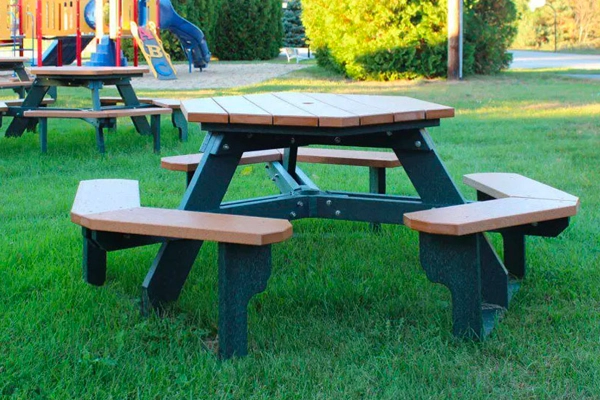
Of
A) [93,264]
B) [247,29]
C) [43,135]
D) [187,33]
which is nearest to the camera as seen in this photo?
[93,264]

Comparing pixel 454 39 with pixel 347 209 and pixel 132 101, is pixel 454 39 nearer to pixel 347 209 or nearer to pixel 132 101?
pixel 132 101

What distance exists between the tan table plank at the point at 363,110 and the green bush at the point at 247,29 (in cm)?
2060

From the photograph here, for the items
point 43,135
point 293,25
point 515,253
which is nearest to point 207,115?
point 515,253

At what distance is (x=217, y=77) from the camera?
16734 millimetres

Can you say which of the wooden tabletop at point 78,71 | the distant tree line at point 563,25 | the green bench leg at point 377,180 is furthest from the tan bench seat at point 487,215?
the distant tree line at point 563,25

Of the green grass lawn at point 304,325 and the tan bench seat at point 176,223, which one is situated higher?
the tan bench seat at point 176,223

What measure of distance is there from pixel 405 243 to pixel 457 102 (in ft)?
23.8

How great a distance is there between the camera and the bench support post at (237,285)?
250 centimetres

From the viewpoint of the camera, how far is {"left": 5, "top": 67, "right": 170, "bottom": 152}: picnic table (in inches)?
261

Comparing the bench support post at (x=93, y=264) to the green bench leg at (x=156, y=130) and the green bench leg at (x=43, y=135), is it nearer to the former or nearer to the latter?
the green bench leg at (x=156, y=130)

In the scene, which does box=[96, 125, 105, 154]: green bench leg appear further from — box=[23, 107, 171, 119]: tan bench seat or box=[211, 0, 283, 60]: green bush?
box=[211, 0, 283, 60]: green bush

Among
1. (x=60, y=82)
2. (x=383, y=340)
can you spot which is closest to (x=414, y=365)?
(x=383, y=340)

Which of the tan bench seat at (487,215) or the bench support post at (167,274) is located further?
the bench support post at (167,274)

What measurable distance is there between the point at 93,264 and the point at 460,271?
1416 millimetres
